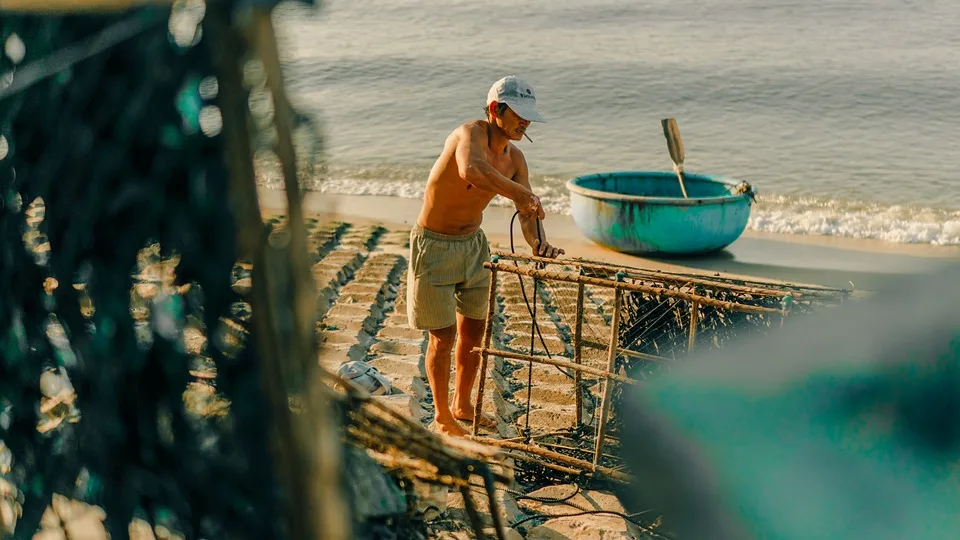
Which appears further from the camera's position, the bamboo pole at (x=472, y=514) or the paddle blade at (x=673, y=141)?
the paddle blade at (x=673, y=141)

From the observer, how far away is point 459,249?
471cm

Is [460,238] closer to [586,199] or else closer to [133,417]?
[133,417]

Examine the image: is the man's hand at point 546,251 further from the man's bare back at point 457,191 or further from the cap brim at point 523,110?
the cap brim at point 523,110

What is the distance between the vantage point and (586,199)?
9203mm

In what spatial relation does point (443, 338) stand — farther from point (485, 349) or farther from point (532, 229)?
point (532, 229)

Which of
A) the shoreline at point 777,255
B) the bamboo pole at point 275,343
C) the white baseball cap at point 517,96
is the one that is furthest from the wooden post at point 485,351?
the shoreline at point 777,255

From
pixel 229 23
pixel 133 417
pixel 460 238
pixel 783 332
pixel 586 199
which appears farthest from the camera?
pixel 586 199

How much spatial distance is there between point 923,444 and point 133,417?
2.21m

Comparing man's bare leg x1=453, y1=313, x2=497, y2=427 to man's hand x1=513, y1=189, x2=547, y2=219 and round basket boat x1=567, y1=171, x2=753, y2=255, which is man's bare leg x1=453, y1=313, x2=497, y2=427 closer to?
man's hand x1=513, y1=189, x2=547, y2=219

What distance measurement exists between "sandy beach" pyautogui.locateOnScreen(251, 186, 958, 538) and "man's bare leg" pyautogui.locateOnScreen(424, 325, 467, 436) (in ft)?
0.75

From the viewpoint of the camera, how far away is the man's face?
4.39m

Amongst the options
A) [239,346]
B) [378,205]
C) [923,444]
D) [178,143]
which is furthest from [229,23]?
[378,205]

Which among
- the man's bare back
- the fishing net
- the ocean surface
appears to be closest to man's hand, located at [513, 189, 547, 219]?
the man's bare back

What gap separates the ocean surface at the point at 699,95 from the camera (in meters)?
13.5
